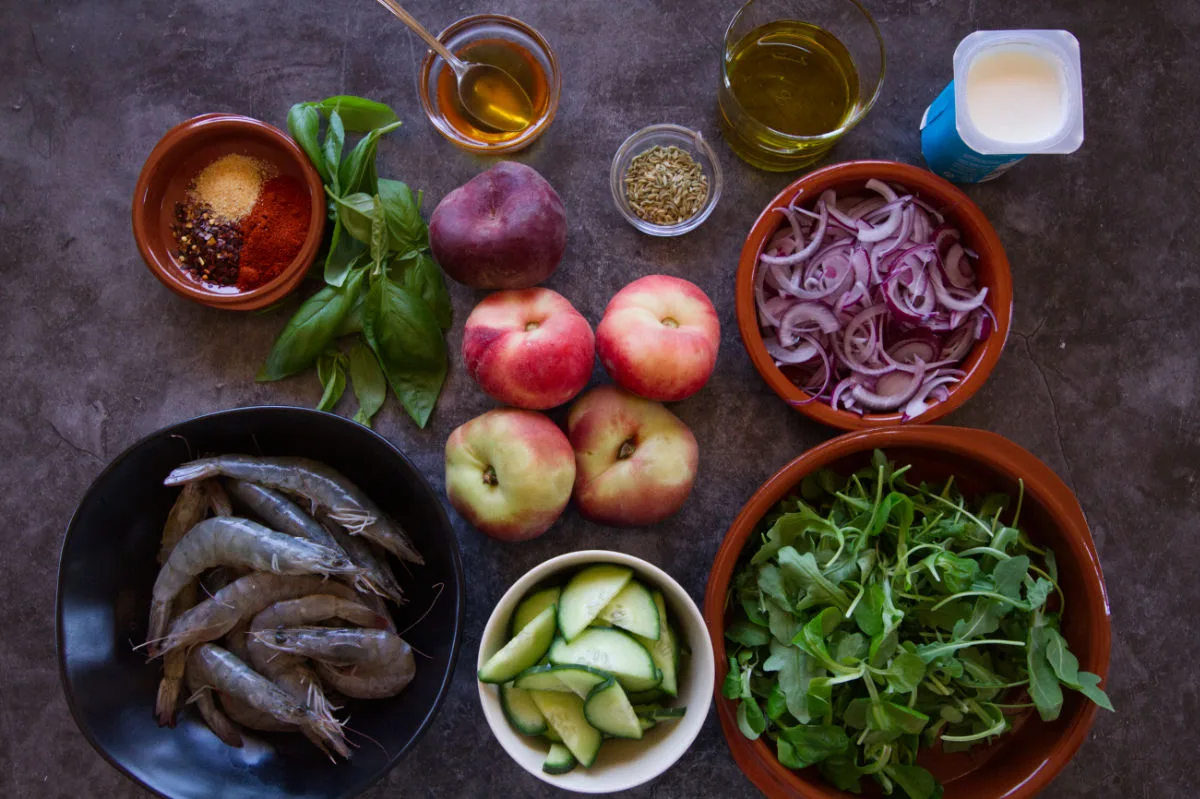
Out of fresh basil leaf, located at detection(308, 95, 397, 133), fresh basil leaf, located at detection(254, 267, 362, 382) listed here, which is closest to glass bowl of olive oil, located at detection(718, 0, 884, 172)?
fresh basil leaf, located at detection(308, 95, 397, 133)

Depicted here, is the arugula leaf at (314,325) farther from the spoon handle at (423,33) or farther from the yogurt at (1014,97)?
the yogurt at (1014,97)

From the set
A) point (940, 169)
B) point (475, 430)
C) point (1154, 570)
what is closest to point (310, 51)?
point (475, 430)

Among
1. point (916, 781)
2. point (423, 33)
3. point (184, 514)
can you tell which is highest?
point (423, 33)

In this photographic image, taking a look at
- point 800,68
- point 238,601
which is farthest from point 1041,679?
point 238,601

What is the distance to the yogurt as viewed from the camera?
4.05 ft

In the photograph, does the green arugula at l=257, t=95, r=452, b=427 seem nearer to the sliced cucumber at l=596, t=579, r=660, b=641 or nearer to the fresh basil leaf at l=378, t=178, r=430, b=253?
the fresh basil leaf at l=378, t=178, r=430, b=253

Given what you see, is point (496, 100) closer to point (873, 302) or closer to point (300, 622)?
point (873, 302)

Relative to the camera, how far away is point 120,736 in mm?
1161

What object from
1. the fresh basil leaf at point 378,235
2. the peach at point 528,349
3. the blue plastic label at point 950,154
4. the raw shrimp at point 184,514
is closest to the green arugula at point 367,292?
the fresh basil leaf at point 378,235

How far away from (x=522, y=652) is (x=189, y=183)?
95 cm

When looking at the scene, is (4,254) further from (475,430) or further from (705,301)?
(705,301)

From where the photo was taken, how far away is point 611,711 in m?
1.04

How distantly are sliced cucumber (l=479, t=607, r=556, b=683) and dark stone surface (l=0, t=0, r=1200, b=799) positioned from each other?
0.28 meters

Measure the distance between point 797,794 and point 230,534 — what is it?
88cm
